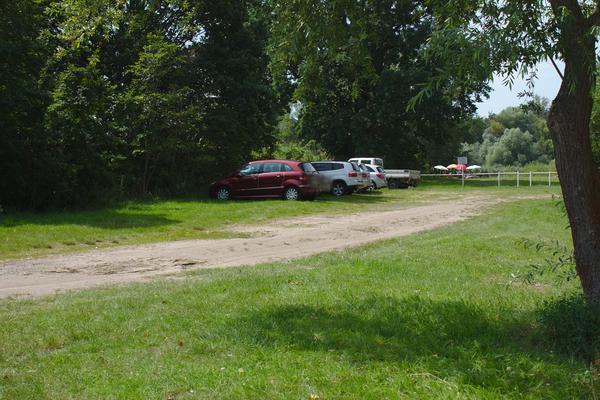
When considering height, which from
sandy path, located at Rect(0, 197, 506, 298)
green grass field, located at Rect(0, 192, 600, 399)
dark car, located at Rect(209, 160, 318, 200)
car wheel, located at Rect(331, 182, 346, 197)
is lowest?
sandy path, located at Rect(0, 197, 506, 298)

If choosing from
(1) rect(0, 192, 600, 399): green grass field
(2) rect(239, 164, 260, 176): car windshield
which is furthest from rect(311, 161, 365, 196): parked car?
(1) rect(0, 192, 600, 399): green grass field

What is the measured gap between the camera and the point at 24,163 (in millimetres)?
17891

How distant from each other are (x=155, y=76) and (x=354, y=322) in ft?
65.4

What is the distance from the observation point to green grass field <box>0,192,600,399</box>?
4.64 meters

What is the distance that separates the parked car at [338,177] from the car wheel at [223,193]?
6.30m

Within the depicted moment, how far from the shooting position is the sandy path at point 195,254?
33.2 feet

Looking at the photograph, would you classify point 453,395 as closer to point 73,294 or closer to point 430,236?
point 73,294

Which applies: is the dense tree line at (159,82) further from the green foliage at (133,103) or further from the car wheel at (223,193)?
the car wheel at (223,193)

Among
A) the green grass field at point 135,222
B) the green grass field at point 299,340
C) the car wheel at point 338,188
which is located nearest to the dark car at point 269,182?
the green grass field at point 135,222

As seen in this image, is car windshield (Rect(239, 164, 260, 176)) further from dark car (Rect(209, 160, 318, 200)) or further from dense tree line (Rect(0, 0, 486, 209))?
dense tree line (Rect(0, 0, 486, 209))

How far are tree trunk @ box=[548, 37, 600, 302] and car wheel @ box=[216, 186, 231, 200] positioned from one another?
21258 mm

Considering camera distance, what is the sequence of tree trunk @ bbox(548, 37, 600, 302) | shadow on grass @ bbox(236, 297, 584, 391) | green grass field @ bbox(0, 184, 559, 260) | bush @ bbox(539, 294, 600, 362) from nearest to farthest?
shadow on grass @ bbox(236, 297, 584, 391)
bush @ bbox(539, 294, 600, 362)
tree trunk @ bbox(548, 37, 600, 302)
green grass field @ bbox(0, 184, 559, 260)

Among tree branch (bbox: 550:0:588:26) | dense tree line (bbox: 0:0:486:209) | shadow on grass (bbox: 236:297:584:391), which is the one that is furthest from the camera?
dense tree line (bbox: 0:0:486:209)

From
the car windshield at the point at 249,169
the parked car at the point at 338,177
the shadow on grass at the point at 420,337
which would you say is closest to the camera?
the shadow on grass at the point at 420,337
